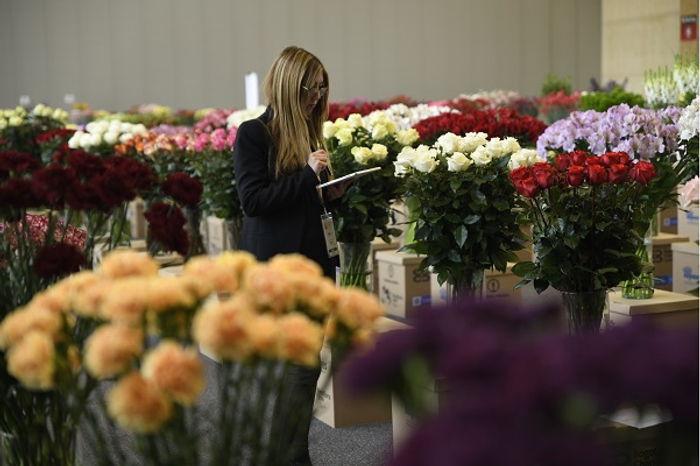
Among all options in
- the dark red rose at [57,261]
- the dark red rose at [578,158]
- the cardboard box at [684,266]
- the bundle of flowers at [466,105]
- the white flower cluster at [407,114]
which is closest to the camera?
the dark red rose at [57,261]

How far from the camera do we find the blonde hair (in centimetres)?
302

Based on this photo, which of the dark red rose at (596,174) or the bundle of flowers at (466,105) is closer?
the dark red rose at (596,174)

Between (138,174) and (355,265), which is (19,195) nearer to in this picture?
(138,174)

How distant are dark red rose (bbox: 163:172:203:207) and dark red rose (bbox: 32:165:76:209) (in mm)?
202

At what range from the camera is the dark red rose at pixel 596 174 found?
2609 millimetres

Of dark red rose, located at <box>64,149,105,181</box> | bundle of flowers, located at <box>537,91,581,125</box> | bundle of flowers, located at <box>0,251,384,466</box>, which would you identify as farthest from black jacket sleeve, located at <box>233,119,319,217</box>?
bundle of flowers, located at <box>537,91,581,125</box>

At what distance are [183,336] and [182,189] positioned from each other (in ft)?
2.69

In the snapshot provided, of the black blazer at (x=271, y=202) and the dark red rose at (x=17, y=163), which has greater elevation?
the dark red rose at (x=17, y=163)

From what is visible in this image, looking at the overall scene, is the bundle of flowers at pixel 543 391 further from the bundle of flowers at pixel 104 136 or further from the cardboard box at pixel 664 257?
the bundle of flowers at pixel 104 136

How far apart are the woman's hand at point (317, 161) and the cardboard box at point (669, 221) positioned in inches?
120

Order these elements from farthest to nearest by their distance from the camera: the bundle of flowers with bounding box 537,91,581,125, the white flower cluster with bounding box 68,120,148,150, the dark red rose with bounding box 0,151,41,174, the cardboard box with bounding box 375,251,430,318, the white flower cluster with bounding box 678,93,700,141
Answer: the bundle of flowers with bounding box 537,91,581,125 < the white flower cluster with bounding box 68,120,148,150 < the cardboard box with bounding box 375,251,430,318 < the white flower cluster with bounding box 678,93,700,141 < the dark red rose with bounding box 0,151,41,174

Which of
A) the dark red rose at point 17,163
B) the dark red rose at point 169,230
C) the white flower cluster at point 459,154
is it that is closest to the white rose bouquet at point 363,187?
the white flower cluster at point 459,154

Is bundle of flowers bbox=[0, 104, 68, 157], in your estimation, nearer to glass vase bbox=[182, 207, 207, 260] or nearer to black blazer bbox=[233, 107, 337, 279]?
glass vase bbox=[182, 207, 207, 260]

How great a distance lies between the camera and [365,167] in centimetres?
380
